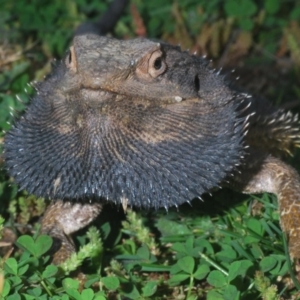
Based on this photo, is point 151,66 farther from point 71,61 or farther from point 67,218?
point 67,218

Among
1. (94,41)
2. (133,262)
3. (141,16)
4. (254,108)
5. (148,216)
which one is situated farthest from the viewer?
(141,16)

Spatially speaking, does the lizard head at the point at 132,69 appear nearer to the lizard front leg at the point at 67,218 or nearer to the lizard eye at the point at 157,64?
the lizard eye at the point at 157,64

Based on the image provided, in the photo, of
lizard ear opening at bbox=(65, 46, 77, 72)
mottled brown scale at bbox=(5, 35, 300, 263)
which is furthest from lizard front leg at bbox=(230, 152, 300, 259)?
lizard ear opening at bbox=(65, 46, 77, 72)

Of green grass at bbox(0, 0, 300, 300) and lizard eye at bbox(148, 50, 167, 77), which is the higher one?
lizard eye at bbox(148, 50, 167, 77)

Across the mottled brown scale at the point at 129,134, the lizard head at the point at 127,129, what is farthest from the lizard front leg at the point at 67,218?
the lizard head at the point at 127,129

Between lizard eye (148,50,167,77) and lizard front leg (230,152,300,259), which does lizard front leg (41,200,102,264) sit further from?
lizard eye (148,50,167,77)

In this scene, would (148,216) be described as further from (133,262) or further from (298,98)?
(298,98)

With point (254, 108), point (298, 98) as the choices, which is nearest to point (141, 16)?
point (298, 98)
